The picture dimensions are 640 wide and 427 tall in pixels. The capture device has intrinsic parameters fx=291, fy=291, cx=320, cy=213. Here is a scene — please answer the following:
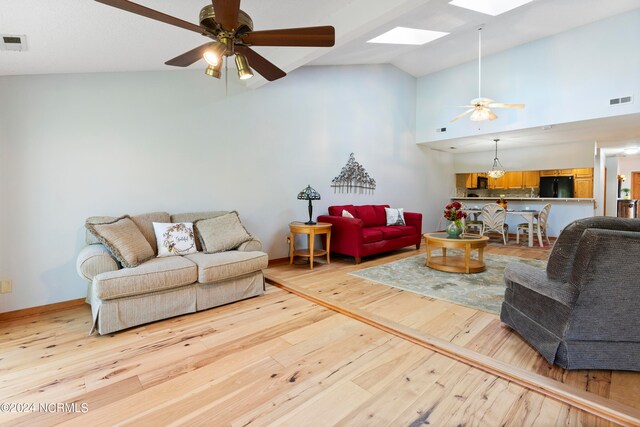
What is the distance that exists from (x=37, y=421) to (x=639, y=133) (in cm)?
896

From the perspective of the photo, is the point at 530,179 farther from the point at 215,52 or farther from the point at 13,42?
the point at 13,42

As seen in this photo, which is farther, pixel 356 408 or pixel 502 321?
pixel 502 321

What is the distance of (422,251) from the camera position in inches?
216

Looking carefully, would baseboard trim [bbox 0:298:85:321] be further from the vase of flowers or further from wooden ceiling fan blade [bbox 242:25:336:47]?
the vase of flowers

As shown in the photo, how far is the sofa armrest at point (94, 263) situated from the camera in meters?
2.33

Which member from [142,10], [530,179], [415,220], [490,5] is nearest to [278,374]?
[142,10]

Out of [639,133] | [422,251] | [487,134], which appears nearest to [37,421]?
[422,251]

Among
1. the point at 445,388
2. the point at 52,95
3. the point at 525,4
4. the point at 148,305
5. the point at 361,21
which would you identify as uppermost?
the point at 525,4

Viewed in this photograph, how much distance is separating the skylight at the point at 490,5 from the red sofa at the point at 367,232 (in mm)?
3249

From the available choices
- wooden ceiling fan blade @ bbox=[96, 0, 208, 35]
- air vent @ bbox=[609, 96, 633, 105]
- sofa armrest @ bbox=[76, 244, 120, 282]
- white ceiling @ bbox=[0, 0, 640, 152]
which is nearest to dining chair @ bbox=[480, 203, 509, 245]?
white ceiling @ bbox=[0, 0, 640, 152]

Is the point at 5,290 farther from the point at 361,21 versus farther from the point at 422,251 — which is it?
the point at 422,251

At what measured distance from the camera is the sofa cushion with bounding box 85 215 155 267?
2.52m

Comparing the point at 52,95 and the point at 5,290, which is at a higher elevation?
the point at 52,95

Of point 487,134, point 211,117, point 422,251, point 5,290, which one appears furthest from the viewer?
point 487,134
